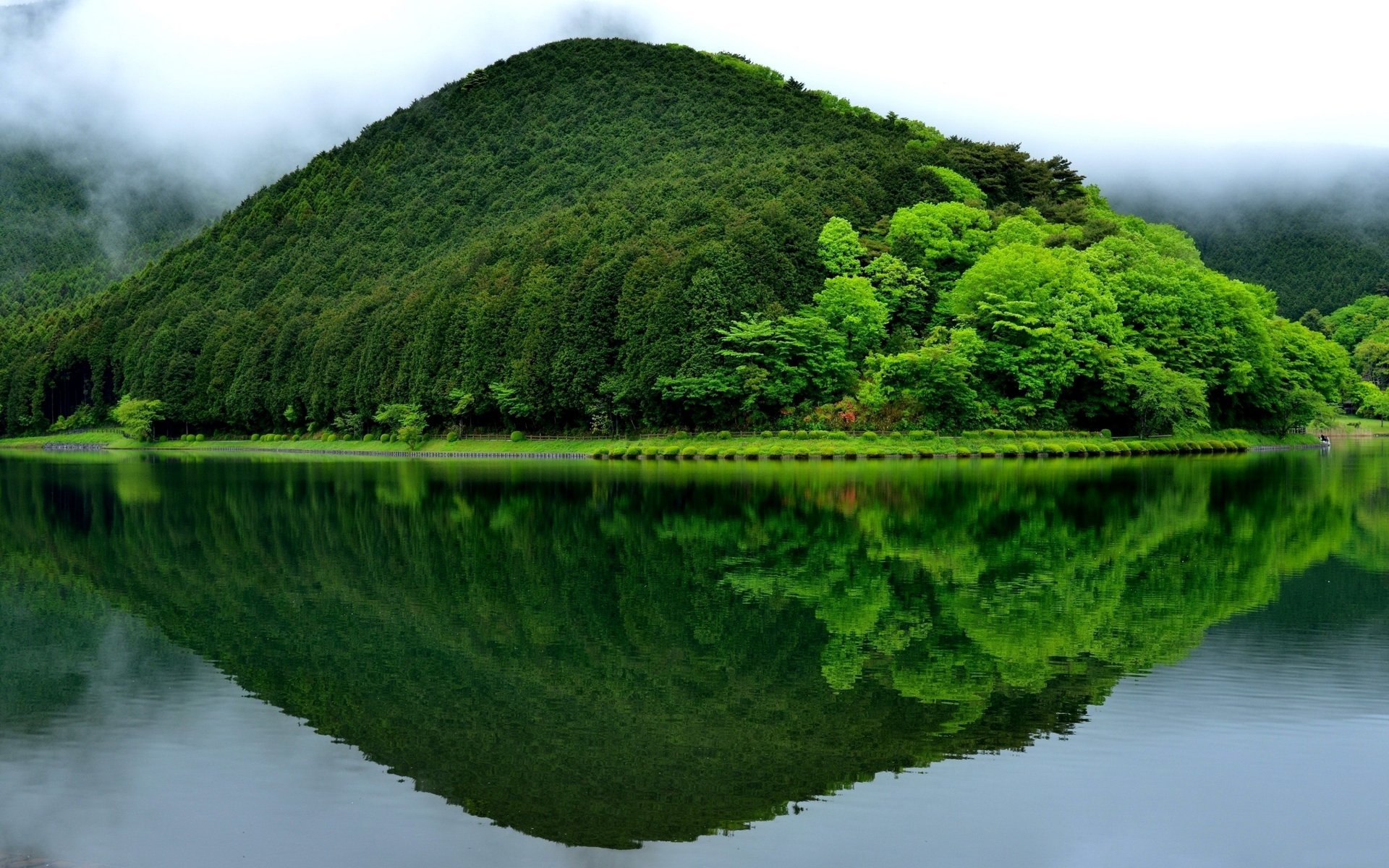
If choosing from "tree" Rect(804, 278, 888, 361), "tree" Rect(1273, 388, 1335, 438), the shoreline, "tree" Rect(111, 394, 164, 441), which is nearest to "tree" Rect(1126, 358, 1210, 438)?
the shoreline

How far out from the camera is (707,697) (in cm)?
1459

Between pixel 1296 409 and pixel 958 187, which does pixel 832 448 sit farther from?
pixel 958 187

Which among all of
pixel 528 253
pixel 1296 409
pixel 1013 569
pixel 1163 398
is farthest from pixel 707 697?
pixel 528 253

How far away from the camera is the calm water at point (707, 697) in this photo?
10.6 metres

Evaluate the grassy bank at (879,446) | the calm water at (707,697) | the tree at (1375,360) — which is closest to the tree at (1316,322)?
the tree at (1375,360)

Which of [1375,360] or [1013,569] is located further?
[1375,360]

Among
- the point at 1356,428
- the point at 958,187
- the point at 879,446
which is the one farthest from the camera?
the point at 1356,428

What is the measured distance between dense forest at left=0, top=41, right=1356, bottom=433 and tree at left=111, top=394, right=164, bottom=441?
1.60 meters

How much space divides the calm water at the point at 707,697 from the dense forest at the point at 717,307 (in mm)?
49793

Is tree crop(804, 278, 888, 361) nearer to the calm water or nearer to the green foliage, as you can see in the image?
the green foliage

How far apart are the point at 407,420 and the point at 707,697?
295 ft

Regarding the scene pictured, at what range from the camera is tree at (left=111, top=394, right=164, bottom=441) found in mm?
128750

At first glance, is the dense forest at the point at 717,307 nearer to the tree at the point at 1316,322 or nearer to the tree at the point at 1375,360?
the tree at the point at 1375,360

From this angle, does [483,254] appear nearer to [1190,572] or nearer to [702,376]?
[702,376]
